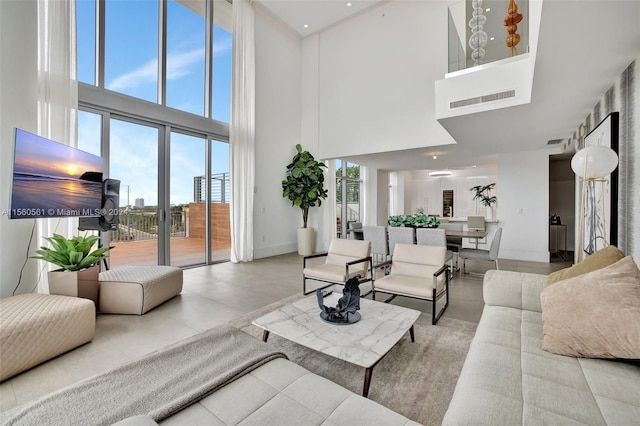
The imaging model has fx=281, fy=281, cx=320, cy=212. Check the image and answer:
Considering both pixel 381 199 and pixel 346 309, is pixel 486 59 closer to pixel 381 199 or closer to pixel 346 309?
pixel 346 309

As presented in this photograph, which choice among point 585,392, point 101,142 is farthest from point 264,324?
point 101,142

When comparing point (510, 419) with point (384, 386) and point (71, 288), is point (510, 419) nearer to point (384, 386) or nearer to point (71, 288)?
point (384, 386)

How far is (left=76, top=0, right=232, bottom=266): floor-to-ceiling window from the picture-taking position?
14.0ft

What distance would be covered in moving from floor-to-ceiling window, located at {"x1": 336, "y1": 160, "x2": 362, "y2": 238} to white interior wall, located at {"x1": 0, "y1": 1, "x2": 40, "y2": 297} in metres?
6.69

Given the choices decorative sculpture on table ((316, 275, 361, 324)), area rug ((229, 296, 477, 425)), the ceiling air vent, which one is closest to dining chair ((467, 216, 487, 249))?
the ceiling air vent

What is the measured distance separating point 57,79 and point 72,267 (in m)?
2.54

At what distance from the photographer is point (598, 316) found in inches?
56.2

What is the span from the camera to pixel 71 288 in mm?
2812

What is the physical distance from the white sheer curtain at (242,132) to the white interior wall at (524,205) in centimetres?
575

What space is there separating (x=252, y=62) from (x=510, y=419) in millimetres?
6977

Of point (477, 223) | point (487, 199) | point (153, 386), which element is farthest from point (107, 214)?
point (487, 199)

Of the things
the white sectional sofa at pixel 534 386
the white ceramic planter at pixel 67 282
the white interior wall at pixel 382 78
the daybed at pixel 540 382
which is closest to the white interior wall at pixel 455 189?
the white interior wall at pixel 382 78

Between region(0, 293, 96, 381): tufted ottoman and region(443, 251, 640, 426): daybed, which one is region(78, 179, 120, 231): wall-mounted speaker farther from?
region(443, 251, 640, 426): daybed

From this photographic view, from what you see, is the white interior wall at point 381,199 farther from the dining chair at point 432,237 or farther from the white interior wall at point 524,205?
the dining chair at point 432,237
